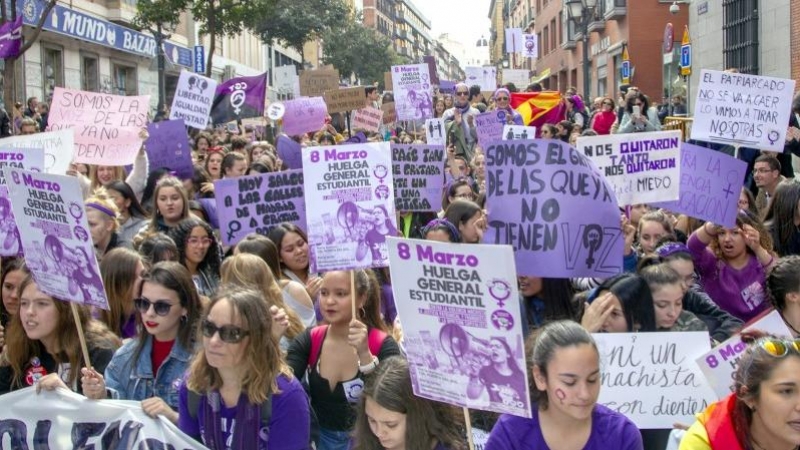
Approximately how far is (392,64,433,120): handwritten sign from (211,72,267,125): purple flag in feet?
6.97

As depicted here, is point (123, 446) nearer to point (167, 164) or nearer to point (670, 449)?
point (670, 449)

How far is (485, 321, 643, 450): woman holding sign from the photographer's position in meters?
3.28

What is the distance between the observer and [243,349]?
3857 mm

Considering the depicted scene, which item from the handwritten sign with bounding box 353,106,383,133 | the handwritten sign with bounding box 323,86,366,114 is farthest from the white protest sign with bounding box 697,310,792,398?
the handwritten sign with bounding box 323,86,366,114

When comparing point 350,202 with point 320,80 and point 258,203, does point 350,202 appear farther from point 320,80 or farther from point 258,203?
point 320,80

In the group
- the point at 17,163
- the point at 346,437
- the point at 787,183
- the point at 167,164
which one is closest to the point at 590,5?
the point at 167,164

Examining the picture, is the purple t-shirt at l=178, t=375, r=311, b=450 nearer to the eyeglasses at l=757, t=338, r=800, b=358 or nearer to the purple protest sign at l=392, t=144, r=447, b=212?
the eyeglasses at l=757, t=338, r=800, b=358

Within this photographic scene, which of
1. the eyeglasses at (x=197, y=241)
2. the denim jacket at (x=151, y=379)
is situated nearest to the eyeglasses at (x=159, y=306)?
the denim jacket at (x=151, y=379)

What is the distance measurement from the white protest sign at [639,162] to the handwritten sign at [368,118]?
29.9 feet

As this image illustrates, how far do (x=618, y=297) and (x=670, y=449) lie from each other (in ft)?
2.25

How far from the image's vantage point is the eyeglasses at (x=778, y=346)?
3.31m

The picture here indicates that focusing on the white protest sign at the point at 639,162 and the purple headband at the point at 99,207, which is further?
the purple headband at the point at 99,207

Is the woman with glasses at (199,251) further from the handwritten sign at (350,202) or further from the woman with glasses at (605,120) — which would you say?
the woman with glasses at (605,120)

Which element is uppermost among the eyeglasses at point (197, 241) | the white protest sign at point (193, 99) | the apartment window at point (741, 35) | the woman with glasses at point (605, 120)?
the apartment window at point (741, 35)
